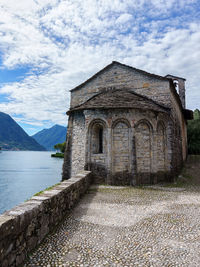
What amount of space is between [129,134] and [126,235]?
5750 millimetres

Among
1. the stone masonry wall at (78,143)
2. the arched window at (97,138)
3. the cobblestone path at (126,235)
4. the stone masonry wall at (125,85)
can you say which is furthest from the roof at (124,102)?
the cobblestone path at (126,235)

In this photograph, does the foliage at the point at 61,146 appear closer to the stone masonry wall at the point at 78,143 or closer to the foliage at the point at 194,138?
the foliage at the point at 194,138

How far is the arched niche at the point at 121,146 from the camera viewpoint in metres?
9.02

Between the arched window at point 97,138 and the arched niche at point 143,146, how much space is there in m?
1.95

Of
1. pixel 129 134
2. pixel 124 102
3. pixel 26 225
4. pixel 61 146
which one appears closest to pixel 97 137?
pixel 129 134

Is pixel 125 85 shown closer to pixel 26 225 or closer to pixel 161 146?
pixel 161 146

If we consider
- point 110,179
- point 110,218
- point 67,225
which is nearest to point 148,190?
point 110,179

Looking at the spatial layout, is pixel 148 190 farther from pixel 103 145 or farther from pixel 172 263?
pixel 172 263

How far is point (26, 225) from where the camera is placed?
115 inches

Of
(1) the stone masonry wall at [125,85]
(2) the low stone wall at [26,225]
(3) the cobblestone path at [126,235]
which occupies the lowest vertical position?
(3) the cobblestone path at [126,235]

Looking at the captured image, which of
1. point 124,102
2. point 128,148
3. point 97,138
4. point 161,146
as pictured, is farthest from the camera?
point 161,146

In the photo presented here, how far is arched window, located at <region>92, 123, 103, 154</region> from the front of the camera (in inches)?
380

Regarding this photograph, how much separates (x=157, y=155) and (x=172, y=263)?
7.03 meters

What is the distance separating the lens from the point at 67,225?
167 inches
